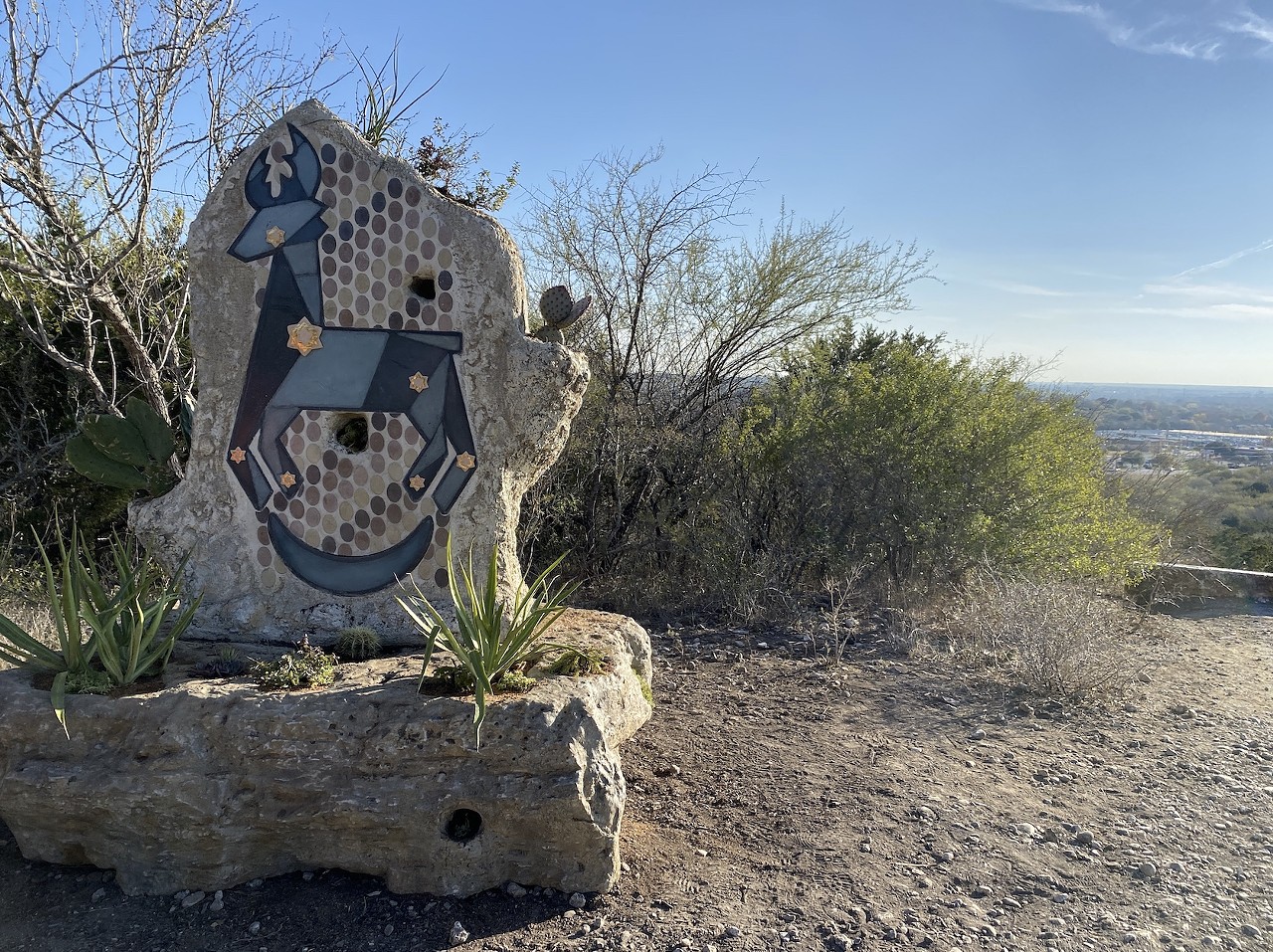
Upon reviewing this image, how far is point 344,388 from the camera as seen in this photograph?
155 inches

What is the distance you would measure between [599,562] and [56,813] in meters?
5.46

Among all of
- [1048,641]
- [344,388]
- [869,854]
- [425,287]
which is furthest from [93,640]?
[1048,641]

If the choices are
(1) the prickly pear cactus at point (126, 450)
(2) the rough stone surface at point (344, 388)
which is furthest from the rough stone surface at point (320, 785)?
(1) the prickly pear cactus at point (126, 450)

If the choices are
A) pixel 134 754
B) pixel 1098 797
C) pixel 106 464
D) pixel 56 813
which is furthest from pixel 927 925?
pixel 106 464

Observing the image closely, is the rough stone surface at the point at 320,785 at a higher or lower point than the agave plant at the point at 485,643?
lower

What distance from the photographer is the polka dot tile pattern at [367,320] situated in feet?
12.8

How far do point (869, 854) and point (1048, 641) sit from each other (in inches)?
98.1

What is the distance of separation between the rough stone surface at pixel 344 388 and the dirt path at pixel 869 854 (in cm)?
126

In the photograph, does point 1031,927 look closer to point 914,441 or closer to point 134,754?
point 134,754

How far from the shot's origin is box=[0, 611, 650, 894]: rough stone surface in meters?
2.97

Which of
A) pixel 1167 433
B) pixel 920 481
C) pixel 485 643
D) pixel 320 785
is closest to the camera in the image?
pixel 320 785

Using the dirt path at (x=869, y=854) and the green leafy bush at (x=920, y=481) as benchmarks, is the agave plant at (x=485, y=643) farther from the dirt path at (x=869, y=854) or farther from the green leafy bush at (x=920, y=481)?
the green leafy bush at (x=920, y=481)

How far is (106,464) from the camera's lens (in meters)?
4.36

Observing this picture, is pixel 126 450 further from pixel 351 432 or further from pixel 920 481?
pixel 920 481
